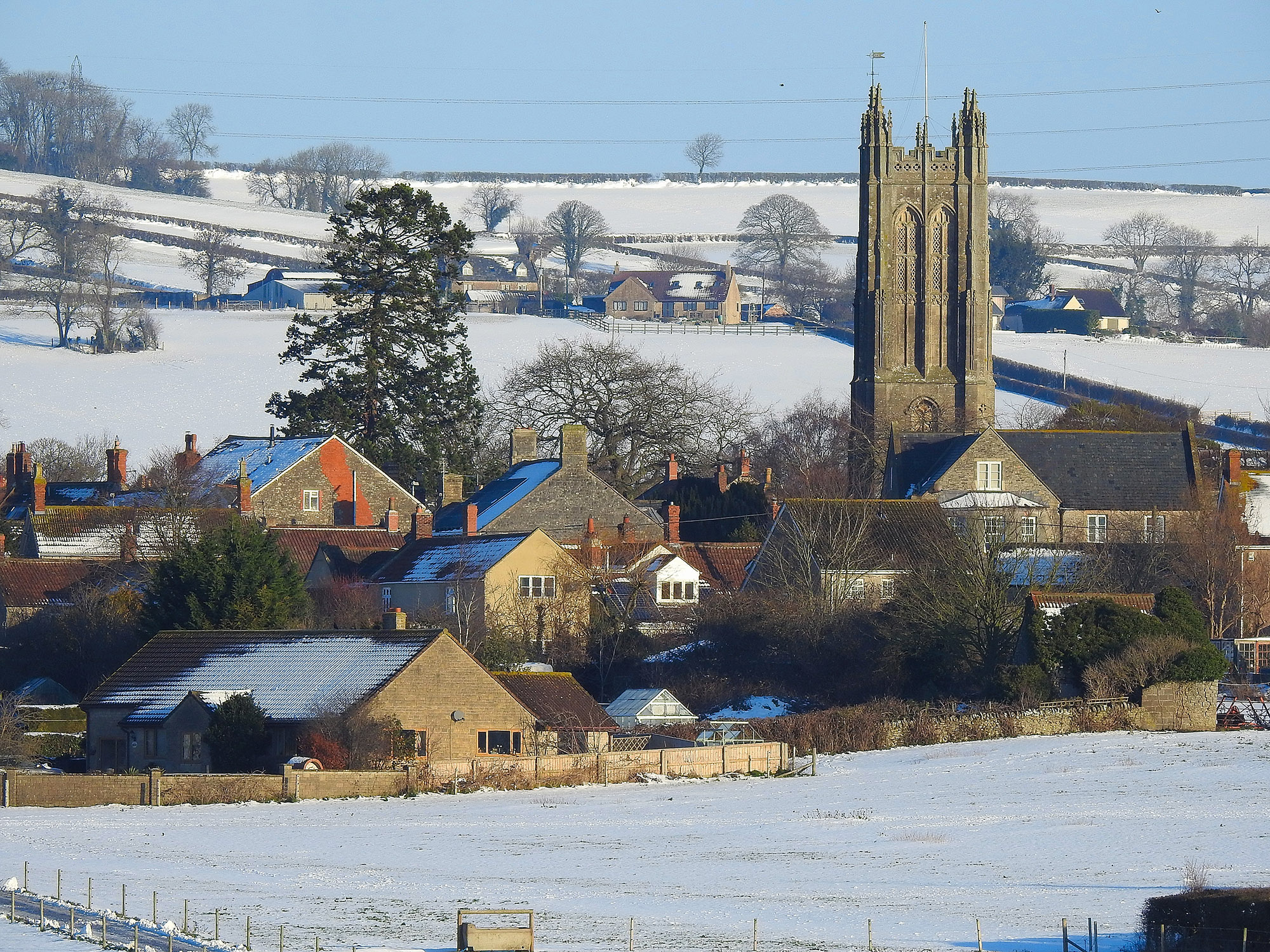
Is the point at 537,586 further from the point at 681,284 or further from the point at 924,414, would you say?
the point at 681,284

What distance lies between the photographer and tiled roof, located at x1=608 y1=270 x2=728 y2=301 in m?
186

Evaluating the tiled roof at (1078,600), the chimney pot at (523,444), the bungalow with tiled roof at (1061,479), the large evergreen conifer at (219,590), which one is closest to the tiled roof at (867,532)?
the tiled roof at (1078,600)

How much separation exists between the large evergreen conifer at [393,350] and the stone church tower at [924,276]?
20526mm

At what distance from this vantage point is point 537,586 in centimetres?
6206

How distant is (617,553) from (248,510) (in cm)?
1332

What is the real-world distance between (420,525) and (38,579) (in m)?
11.8

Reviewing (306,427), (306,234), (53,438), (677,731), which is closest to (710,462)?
(306,427)

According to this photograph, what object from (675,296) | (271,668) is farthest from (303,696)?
(675,296)

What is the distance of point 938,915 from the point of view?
28.7m

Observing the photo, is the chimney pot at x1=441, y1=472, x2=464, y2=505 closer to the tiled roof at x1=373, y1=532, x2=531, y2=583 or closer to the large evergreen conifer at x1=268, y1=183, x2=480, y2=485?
A: the large evergreen conifer at x1=268, y1=183, x2=480, y2=485

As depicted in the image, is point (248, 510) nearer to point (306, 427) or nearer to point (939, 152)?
point (306, 427)

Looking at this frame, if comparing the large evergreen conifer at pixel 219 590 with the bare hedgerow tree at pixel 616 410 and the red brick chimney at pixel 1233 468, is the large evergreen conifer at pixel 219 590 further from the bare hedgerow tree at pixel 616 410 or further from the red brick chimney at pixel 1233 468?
the red brick chimney at pixel 1233 468

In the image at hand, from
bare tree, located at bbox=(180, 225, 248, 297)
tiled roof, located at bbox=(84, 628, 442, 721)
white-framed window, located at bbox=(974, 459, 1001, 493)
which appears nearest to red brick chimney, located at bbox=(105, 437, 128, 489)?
tiled roof, located at bbox=(84, 628, 442, 721)

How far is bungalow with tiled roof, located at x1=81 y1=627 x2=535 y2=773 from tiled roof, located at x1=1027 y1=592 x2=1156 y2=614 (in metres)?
13.5
